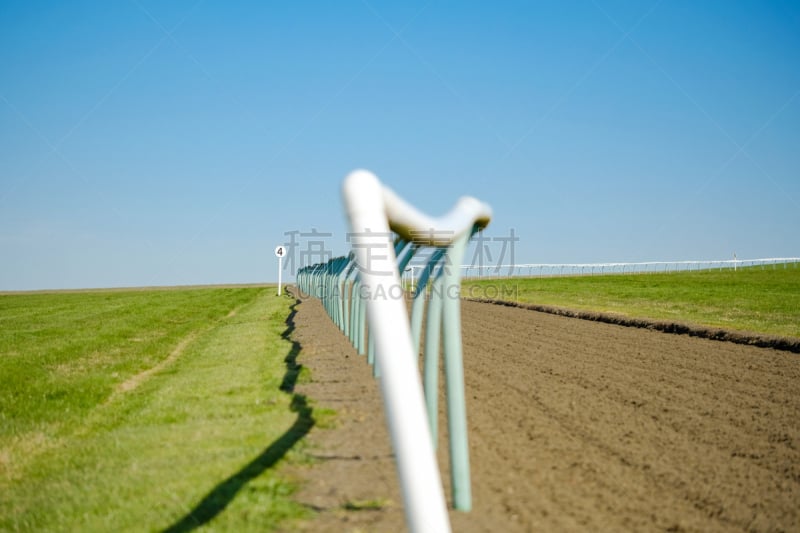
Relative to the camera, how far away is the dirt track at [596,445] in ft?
12.3

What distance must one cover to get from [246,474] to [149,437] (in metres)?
1.72

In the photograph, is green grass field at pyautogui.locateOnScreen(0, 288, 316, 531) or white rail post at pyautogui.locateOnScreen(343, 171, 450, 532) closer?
white rail post at pyautogui.locateOnScreen(343, 171, 450, 532)

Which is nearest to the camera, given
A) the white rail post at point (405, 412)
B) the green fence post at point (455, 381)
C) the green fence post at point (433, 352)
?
the white rail post at point (405, 412)

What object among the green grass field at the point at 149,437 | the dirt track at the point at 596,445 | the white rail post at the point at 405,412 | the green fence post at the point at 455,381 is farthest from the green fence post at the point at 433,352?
the white rail post at the point at 405,412

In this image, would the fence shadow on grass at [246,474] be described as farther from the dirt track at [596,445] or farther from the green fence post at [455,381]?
the green fence post at [455,381]

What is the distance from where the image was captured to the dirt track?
375cm

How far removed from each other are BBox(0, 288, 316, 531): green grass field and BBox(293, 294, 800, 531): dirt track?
1.13ft

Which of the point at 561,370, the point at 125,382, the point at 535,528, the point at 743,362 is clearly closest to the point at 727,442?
the point at 535,528

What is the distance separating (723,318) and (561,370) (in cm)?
1082

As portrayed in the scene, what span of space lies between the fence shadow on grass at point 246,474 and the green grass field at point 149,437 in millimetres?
12

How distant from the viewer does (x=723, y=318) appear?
17.7 metres

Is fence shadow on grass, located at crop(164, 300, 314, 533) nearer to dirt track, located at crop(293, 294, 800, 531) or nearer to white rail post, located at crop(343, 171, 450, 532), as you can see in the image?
dirt track, located at crop(293, 294, 800, 531)

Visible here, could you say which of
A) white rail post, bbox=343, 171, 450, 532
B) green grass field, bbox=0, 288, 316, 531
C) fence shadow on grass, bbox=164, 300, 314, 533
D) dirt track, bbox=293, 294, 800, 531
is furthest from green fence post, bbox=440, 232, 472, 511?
white rail post, bbox=343, 171, 450, 532

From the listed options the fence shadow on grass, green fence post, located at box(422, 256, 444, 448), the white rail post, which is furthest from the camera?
green fence post, located at box(422, 256, 444, 448)
